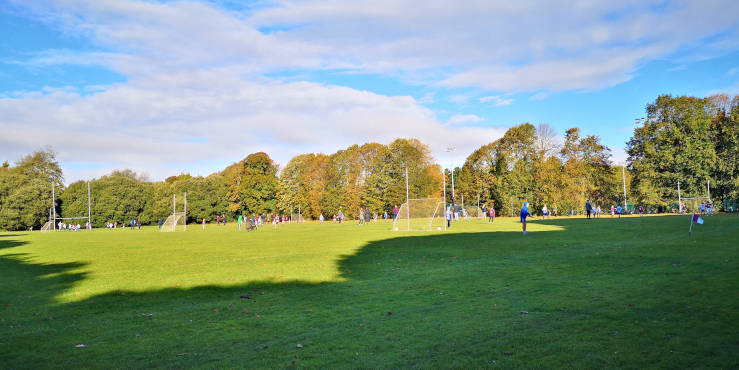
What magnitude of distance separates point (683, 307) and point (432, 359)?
490cm

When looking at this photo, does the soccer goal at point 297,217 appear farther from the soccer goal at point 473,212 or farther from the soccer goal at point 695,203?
the soccer goal at point 695,203

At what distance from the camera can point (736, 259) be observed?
12609 mm

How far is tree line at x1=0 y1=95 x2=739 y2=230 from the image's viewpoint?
184 feet

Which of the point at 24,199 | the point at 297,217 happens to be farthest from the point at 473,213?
the point at 24,199

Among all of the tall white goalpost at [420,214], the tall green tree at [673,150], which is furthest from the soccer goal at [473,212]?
the tall white goalpost at [420,214]

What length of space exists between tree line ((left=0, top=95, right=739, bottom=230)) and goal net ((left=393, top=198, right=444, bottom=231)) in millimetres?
→ 7816

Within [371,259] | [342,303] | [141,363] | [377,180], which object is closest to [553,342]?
[342,303]

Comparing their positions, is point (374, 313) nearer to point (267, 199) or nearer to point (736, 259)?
point (736, 259)

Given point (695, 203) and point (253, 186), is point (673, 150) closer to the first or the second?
point (695, 203)

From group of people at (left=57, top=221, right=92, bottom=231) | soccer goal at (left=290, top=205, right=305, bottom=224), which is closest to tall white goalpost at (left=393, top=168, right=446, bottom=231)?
soccer goal at (left=290, top=205, right=305, bottom=224)

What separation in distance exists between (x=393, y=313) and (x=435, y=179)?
232ft

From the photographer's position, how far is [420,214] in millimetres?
39500

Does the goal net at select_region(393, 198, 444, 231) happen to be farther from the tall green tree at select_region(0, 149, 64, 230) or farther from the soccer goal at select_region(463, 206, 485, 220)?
the tall green tree at select_region(0, 149, 64, 230)

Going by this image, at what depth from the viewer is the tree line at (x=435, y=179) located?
56.2 m
